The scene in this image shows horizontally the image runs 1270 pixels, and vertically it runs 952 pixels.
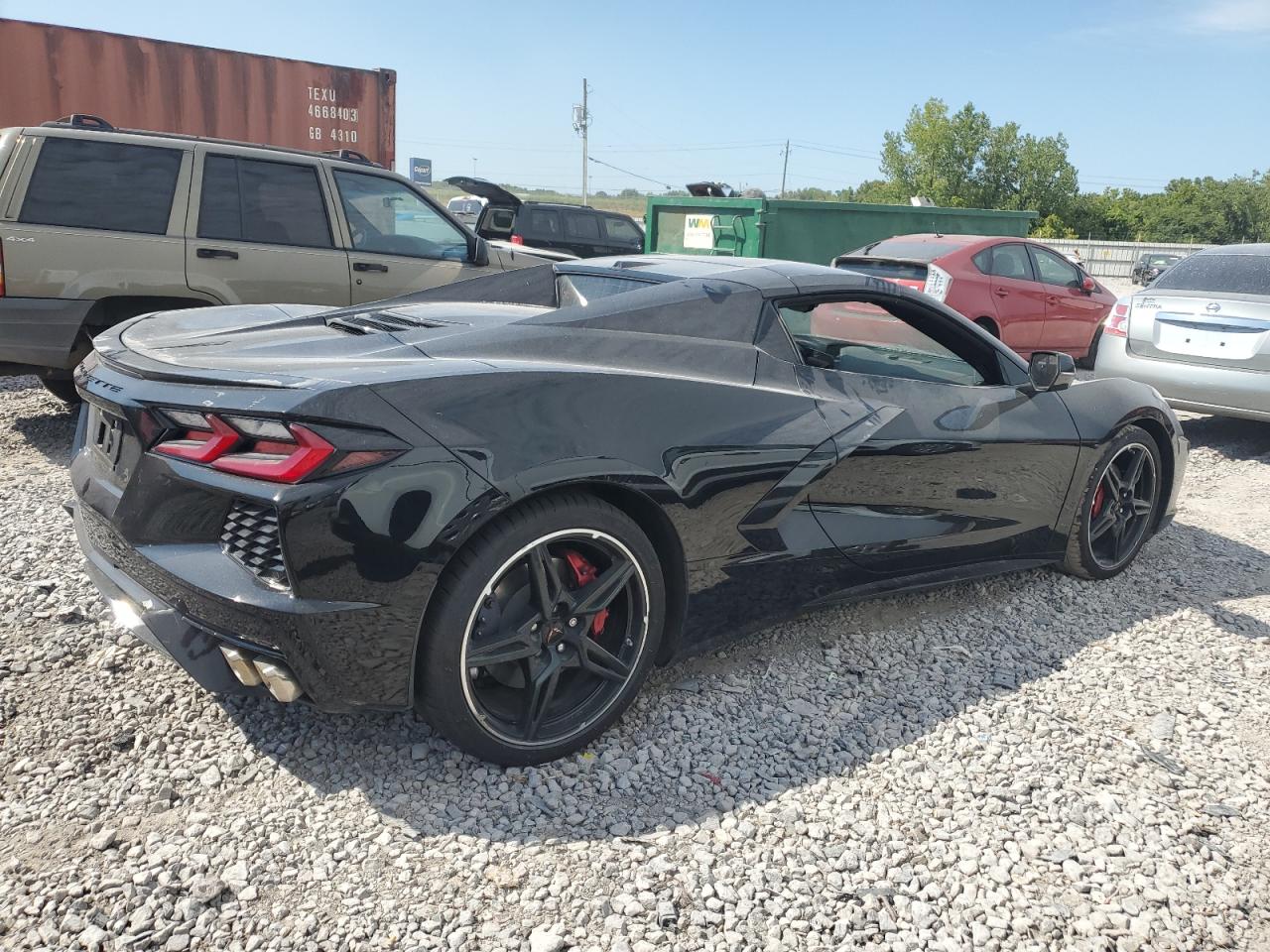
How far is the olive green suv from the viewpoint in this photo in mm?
5180

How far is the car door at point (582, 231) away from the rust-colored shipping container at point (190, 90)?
491 cm

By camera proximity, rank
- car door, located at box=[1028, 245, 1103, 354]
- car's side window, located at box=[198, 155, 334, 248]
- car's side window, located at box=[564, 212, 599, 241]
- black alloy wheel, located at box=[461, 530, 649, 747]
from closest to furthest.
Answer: black alloy wheel, located at box=[461, 530, 649, 747] < car's side window, located at box=[198, 155, 334, 248] < car door, located at box=[1028, 245, 1103, 354] < car's side window, located at box=[564, 212, 599, 241]

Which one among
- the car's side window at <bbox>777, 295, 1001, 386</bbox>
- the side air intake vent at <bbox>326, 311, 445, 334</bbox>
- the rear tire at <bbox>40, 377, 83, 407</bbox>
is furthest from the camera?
the rear tire at <bbox>40, 377, 83, 407</bbox>

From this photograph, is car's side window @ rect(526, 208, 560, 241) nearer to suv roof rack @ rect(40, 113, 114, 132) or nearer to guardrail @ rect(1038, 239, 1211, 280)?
suv roof rack @ rect(40, 113, 114, 132)

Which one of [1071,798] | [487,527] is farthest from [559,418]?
[1071,798]

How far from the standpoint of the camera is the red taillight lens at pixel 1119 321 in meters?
7.48

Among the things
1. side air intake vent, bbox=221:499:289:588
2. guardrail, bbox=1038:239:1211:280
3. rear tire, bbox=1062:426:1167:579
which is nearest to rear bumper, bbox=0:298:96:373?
side air intake vent, bbox=221:499:289:588

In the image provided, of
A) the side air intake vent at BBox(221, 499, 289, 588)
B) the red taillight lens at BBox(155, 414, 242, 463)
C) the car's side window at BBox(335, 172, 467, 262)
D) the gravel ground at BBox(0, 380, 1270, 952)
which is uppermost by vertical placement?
the car's side window at BBox(335, 172, 467, 262)

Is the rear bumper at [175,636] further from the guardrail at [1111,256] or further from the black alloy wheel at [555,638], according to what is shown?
the guardrail at [1111,256]

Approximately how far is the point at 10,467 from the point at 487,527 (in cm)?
413

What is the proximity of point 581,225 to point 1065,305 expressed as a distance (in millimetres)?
7684

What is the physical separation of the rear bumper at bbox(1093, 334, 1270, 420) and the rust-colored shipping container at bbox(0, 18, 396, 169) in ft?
25.5

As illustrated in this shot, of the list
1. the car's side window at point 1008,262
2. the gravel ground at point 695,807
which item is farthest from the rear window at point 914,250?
the gravel ground at point 695,807

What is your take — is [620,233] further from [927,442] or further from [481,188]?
[927,442]
